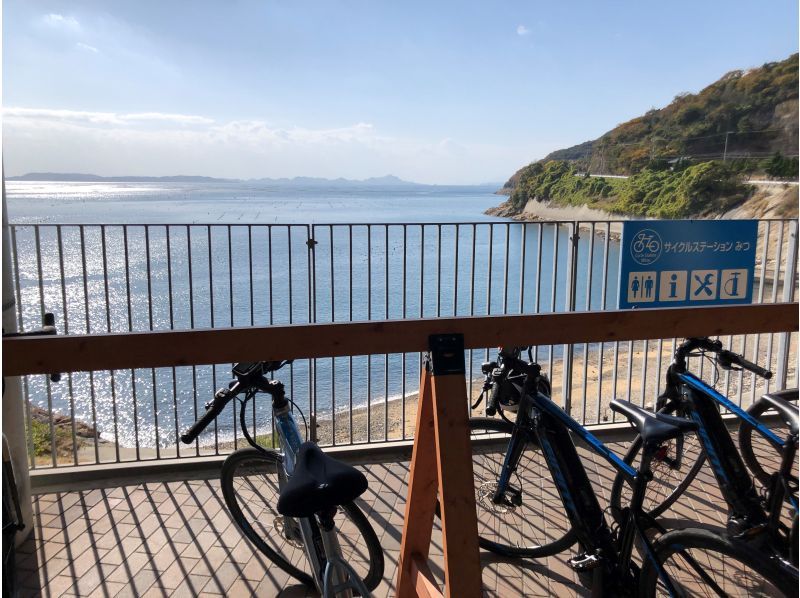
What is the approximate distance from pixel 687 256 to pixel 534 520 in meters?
2.29

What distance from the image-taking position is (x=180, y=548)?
3.17 m

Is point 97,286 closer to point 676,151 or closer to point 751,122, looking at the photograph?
point 676,151

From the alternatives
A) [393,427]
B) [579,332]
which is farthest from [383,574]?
[393,427]

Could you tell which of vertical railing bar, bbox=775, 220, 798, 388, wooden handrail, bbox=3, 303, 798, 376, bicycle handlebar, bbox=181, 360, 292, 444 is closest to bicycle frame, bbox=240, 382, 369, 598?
bicycle handlebar, bbox=181, 360, 292, 444

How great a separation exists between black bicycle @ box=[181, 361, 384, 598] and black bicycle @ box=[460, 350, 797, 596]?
0.77m

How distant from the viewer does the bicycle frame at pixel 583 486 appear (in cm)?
232

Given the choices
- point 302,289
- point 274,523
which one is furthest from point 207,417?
point 302,289

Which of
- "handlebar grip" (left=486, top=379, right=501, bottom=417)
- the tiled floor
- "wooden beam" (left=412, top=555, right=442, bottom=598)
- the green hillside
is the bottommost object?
the tiled floor

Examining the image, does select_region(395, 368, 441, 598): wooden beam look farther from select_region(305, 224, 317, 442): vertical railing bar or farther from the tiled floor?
select_region(305, 224, 317, 442): vertical railing bar

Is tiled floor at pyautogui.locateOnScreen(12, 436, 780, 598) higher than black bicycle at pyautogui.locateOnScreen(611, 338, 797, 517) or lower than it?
lower

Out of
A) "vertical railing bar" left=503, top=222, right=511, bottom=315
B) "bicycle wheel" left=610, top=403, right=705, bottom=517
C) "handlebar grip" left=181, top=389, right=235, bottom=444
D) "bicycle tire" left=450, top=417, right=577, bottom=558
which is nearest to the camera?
"handlebar grip" left=181, top=389, right=235, bottom=444

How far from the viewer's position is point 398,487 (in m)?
3.85

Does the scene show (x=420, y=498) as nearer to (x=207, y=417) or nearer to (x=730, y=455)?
(x=207, y=417)

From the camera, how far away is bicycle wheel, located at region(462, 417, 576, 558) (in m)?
3.08
